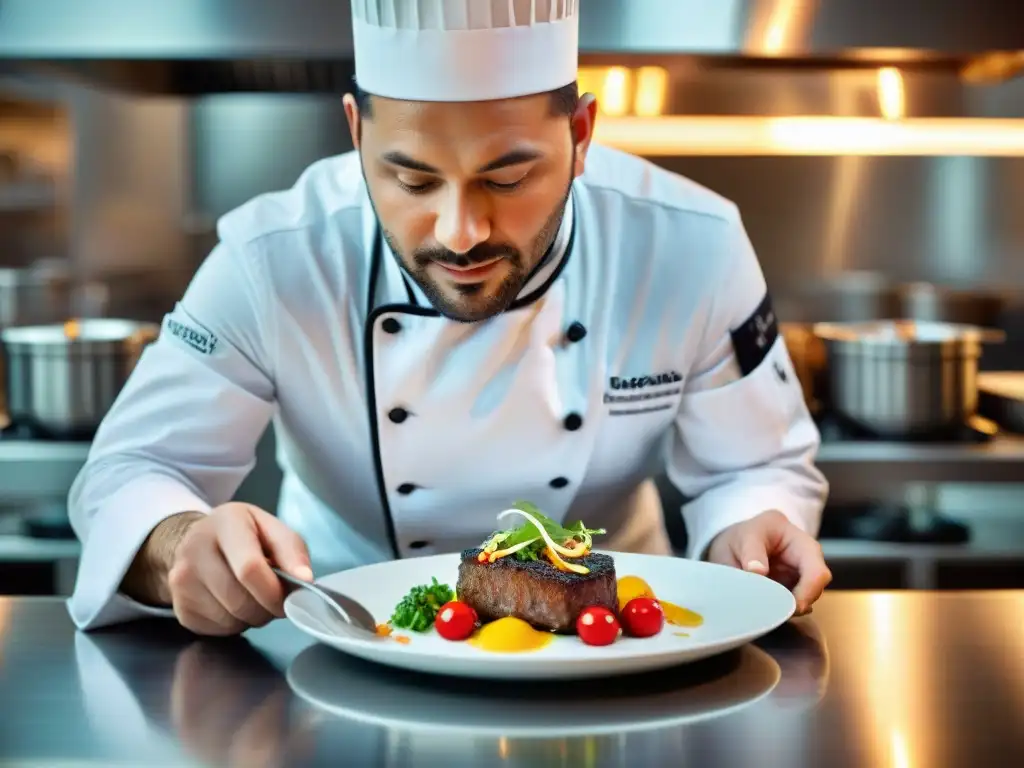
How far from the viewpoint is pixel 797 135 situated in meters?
3.54

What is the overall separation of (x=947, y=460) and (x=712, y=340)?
103 cm

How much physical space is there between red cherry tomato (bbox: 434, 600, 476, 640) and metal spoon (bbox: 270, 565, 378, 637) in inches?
2.7

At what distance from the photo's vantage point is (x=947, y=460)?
9.04 feet

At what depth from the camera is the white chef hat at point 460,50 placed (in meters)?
1.55

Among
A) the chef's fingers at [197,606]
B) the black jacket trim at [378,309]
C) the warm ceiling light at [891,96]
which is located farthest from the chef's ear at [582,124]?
the warm ceiling light at [891,96]

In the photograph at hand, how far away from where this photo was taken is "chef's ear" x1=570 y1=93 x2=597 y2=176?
171 centimetres

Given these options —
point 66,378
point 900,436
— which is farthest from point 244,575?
point 900,436

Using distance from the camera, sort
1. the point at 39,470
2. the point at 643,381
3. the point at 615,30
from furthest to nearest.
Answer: the point at 39,470 < the point at 615,30 < the point at 643,381

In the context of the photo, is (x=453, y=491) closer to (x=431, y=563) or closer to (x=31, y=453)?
(x=431, y=563)

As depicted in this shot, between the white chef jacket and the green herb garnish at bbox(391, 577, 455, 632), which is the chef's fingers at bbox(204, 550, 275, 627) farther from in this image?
the white chef jacket

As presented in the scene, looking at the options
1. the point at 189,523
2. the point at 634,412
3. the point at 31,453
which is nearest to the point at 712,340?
the point at 634,412

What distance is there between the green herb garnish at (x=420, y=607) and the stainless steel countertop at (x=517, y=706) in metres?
0.07

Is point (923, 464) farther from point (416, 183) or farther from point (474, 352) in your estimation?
point (416, 183)

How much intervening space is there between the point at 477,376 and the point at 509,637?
0.60 metres
